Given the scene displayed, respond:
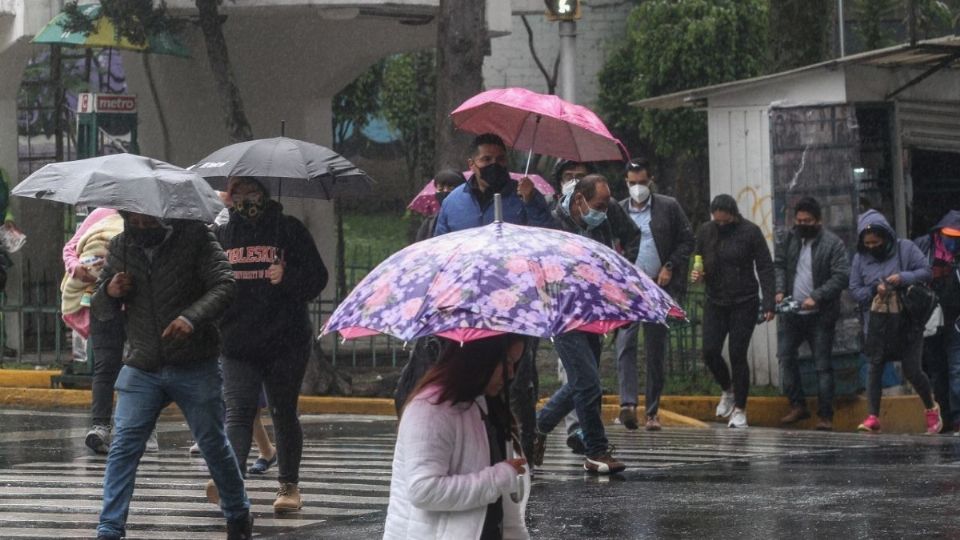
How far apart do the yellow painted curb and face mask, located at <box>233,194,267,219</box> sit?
8376mm

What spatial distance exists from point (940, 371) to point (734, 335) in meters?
2.03

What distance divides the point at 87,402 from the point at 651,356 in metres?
5.47

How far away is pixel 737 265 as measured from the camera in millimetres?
14750

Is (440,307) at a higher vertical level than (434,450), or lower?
higher

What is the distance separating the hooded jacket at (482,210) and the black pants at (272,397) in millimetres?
988

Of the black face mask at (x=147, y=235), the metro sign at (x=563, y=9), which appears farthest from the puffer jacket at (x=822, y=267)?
the black face mask at (x=147, y=235)

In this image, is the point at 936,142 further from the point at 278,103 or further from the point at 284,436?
the point at 284,436

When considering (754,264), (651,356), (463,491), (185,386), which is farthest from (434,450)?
(754,264)

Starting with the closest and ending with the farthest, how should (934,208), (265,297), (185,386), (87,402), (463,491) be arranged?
(463,491) < (185,386) < (265,297) < (87,402) < (934,208)

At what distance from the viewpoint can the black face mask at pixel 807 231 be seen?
1521 cm

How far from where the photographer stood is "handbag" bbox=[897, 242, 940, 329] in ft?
48.8

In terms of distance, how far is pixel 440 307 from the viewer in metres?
5.42

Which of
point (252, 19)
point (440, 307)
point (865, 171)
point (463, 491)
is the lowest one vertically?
point (463, 491)

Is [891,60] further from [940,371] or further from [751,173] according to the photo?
[940,371]
